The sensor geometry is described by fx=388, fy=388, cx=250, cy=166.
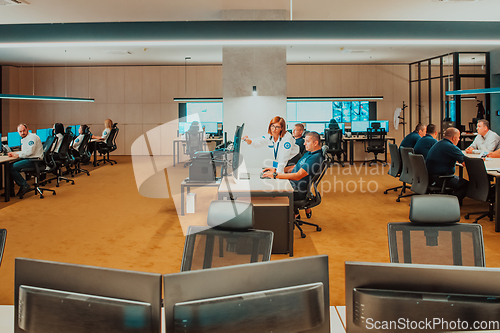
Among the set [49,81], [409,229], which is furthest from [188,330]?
[49,81]

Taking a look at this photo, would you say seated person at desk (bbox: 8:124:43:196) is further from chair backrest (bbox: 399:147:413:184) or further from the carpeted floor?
chair backrest (bbox: 399:147:413:184)

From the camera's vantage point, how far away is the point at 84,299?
93 centimetres

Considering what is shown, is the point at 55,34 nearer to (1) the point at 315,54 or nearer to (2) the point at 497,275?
(2) the point at 497,275

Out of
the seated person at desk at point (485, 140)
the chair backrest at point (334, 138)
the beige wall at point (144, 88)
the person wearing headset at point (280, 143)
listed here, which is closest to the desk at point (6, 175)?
the person wearing headset at point (280, 143)

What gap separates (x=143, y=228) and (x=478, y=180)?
4.54 metres

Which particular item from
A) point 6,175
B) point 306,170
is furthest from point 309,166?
point 6,175

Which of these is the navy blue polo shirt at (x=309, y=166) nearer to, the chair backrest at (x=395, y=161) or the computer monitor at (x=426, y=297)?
the chair backrest at (x=395, y=161)

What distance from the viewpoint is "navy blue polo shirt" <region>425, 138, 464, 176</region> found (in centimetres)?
553

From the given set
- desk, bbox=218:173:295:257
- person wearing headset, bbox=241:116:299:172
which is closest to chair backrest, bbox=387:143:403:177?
person wearing headset, bbox=241:116:299:172

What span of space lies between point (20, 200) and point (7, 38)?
5123 millimetres

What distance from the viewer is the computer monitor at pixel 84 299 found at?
907 mm

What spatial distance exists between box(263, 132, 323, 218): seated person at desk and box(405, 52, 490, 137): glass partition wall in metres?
9.08

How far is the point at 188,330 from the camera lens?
0.90m

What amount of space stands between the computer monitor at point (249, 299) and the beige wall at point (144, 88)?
1420 centimetres
